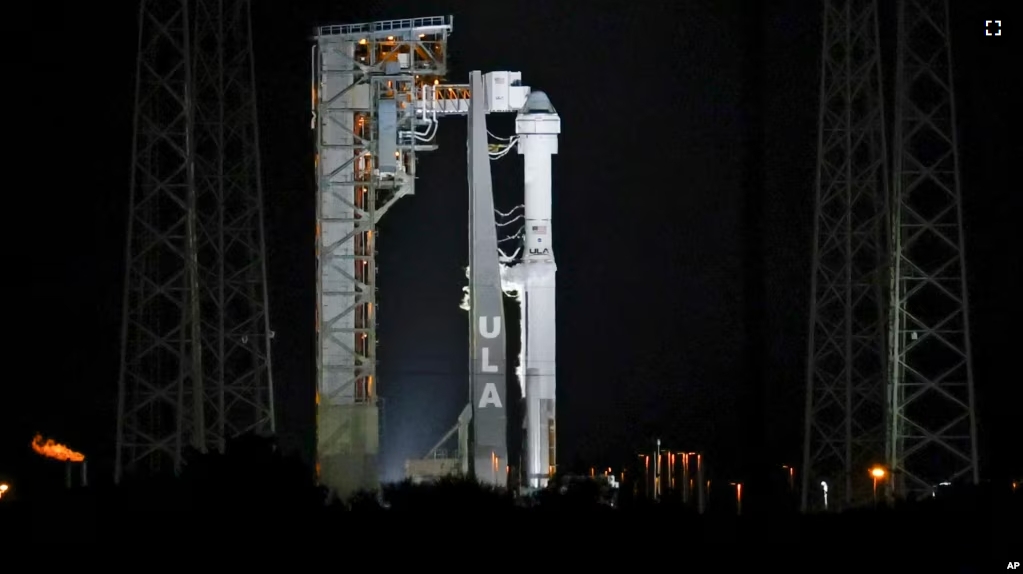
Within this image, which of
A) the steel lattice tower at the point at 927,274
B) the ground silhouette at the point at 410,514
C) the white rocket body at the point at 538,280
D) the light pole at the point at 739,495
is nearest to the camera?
the ground silhouette at the point at 410,514

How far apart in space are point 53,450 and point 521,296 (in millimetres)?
8420

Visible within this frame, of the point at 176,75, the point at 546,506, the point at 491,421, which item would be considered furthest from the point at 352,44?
the point at 546,506

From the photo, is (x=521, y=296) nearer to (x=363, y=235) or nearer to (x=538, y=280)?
(x=538, y=280)

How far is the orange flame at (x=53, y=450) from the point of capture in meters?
40.8

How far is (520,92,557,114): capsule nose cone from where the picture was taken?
4328 cm

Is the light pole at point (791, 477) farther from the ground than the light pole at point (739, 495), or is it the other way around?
the light pole at point (791, 477)

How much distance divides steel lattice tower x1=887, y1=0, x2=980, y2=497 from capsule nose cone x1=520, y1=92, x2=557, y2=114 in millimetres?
6238

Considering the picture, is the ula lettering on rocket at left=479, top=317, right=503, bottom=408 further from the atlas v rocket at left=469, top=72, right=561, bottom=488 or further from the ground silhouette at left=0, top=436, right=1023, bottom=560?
the ground silhouette at left=0, top=436, right=1023, bottom=560

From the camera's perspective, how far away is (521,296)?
43.3 meters

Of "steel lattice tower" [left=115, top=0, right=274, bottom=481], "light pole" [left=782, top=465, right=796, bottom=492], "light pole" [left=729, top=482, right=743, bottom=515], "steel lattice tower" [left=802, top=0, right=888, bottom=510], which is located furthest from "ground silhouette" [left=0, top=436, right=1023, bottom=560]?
"light pole" [left=782, top=465, right=796, bottom=492]

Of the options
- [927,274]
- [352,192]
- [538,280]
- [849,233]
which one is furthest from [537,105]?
[927,274]

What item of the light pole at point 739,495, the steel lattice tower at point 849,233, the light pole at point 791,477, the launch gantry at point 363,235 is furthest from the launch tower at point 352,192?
the light pole at point 791,477

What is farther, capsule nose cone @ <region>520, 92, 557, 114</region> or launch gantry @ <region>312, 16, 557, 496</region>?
capsule nose cone @ <region>520, 92, 557, 114</region>

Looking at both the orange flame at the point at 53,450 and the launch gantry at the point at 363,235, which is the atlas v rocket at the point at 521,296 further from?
the orange flame at the point at 53,450
